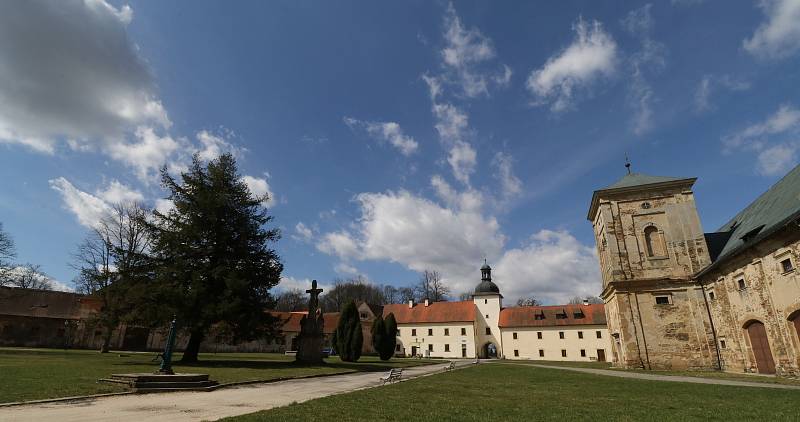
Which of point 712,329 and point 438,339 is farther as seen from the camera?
point 438,339

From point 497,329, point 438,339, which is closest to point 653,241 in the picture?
point 497,329

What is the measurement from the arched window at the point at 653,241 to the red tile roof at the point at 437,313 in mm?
33211

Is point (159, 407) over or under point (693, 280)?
under

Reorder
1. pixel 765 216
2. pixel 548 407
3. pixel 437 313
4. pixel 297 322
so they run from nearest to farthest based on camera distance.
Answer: pixel 548 407 → pixel 765 216 → pixel 297 322 → pixel 437 313

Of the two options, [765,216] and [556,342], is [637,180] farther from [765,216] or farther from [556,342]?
A: [556,342]

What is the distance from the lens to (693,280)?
2350cm

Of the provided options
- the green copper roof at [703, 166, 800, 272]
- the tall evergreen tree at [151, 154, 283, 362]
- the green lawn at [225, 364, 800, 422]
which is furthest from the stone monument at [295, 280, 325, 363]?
the green copper roof at [703, 166, 800, 272]

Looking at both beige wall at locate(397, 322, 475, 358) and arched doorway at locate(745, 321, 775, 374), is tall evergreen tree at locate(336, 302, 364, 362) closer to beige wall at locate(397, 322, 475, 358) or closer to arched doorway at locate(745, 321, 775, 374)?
arched doorway at locate(745, 321, 775, 374)

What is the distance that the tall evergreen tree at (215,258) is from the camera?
66.8ft

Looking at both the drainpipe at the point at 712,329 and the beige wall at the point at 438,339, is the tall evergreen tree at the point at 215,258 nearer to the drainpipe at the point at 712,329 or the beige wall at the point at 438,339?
the drainpipe at the point at 712,329

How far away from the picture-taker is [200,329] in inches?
816

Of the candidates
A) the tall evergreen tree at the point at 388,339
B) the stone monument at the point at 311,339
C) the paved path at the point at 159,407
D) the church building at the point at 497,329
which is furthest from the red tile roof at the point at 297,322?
the paved path at the point at 159,407

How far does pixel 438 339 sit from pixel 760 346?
42114 mm

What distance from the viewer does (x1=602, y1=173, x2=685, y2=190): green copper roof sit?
26.3 meters
